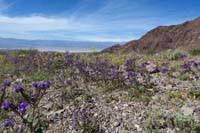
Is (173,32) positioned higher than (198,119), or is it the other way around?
(173,32)

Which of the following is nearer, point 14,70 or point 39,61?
point 14,70

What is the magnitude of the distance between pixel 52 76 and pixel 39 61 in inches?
99.7

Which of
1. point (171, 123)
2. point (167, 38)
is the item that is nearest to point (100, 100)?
point (171, 123)

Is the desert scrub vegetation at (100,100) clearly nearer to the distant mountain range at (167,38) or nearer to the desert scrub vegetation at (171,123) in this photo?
the desert scrub vegetation at (171,123)

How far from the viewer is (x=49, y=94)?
22.1ft

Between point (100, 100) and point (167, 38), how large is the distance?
19427 mm

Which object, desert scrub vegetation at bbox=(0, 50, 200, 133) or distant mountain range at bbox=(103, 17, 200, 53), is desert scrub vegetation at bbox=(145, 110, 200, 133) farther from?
distant mountain range at bbox=(103, 17, 200, 53)

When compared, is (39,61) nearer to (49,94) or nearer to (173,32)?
(49,94)

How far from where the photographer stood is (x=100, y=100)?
20.4ft

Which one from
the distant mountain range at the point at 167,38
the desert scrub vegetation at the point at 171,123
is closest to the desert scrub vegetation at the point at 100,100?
the desert scrub vegetation at the point at 171,123

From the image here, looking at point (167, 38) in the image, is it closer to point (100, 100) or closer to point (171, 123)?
point (100, 100)

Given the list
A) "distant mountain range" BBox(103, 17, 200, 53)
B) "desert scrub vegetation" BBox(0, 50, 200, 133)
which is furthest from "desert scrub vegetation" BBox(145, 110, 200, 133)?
"distant mountain range" BBox(103, 17, 200, 53)

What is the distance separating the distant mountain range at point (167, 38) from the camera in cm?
2361

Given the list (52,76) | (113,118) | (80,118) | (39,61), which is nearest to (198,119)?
(113,118)
